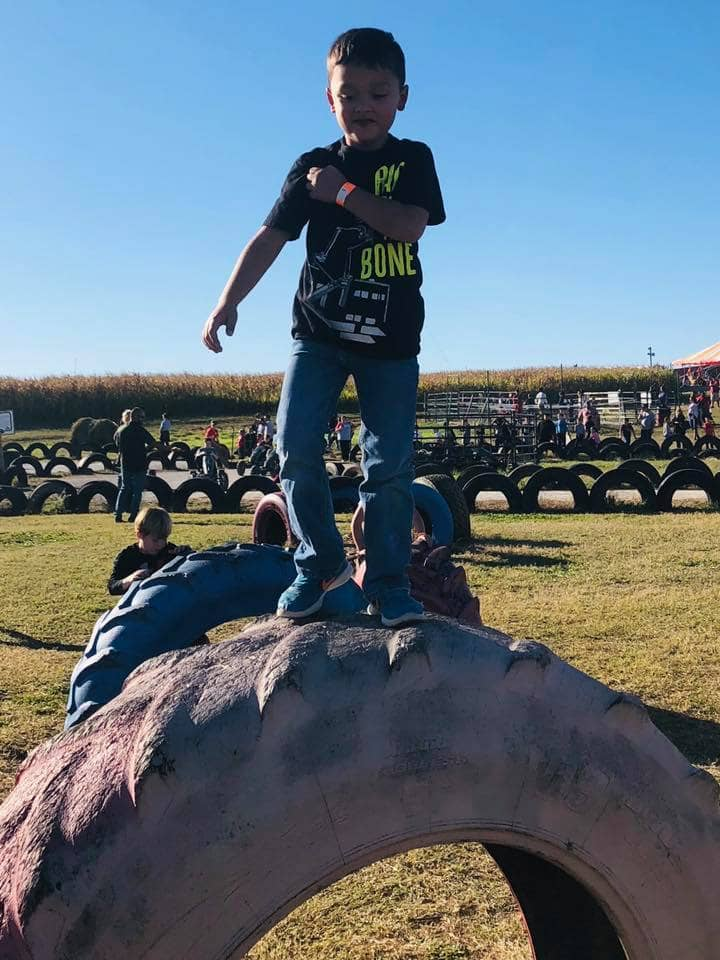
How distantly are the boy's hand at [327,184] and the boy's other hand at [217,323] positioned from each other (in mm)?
420

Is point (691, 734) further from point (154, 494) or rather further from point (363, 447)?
point (154, 494)

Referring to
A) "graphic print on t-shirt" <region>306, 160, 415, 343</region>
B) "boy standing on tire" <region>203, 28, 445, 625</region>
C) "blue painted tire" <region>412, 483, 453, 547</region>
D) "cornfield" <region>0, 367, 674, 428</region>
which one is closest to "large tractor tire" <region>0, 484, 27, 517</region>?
"blue painted tire" <region>412, 483, 453, 547</region>

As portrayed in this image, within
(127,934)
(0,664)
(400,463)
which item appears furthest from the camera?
(0,664)

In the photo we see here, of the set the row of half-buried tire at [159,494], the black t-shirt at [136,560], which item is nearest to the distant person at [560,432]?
the row of half-buried tire at [159,494]

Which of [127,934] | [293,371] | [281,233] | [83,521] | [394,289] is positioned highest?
[281,233]

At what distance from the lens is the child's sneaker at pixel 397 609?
2275 millimetres

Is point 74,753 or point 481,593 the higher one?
point 74,753

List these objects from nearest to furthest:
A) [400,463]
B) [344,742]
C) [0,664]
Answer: [344,742] < [400,463] < [0,664]

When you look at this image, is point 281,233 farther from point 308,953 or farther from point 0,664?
point 0,664

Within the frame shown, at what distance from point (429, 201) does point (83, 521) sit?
44.8ft

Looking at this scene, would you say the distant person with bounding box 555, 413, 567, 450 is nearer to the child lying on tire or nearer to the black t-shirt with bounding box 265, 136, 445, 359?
the child lying on tire

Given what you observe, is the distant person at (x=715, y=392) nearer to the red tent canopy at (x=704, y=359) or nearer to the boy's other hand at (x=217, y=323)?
the red tent canopy at (x=704, y=359)

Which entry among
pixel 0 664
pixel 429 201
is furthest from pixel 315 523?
pixel 0 664

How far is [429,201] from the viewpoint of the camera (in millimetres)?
2742
